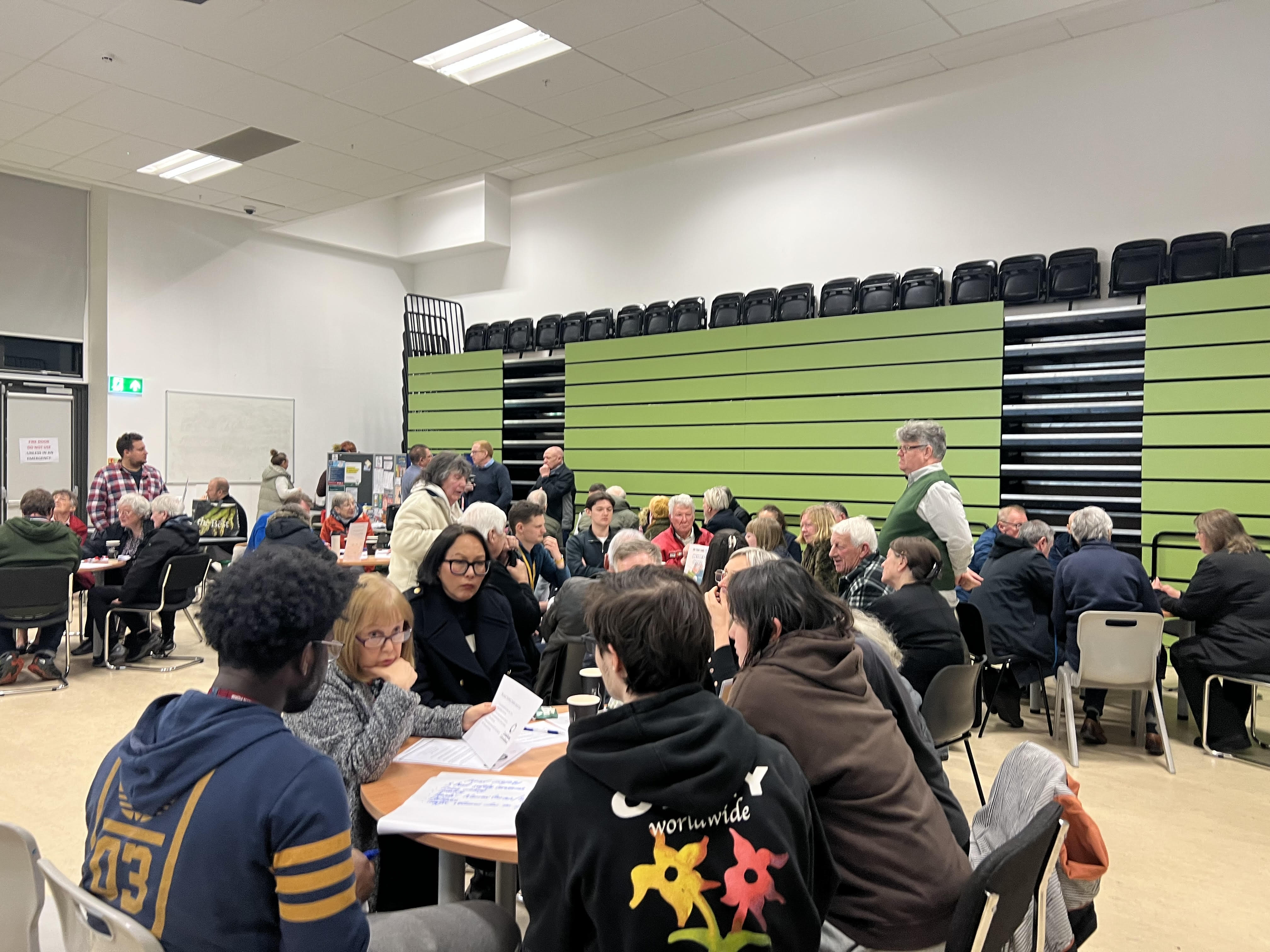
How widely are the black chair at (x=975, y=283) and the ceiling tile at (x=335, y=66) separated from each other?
507cm

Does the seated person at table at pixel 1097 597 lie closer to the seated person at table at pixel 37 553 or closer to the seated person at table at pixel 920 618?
the seated person at table at pixel 920 618

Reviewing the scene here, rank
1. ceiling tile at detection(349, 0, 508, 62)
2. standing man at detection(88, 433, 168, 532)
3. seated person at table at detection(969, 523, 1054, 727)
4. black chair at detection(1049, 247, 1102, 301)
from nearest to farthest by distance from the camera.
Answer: seated person at table at detection(969, 523, 1054, 727) < ceiling tile at detection(349, 0, 508, 62) < black chair at detection(1049, 247, 1102, 301) < standing man at detection(88, 433, 168, 532)

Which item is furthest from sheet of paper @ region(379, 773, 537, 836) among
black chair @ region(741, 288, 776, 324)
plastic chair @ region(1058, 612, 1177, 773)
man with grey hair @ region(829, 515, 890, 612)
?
black chair @ region(741, 288, 776, 324)

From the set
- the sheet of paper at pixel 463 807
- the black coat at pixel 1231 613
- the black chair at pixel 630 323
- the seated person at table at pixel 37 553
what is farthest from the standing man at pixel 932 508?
the seated person at table at pixel 37 553

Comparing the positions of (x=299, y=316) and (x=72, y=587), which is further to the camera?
(x=299, y=316)

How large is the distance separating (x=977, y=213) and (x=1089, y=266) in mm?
1346

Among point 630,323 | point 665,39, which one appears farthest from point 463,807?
point 630,323

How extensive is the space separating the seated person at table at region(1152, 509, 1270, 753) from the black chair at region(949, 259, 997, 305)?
307cm

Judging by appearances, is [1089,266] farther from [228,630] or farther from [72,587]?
[72,587]

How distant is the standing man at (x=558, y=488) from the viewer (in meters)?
8.88

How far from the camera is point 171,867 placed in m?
1.23

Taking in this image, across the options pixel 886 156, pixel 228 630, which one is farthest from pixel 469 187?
pixel 228 630

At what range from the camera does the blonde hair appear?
2.23 metres

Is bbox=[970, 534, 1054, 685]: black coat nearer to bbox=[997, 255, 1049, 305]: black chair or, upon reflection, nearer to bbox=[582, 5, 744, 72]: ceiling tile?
bbox=[997, 255, 1049, 305]: black chair
